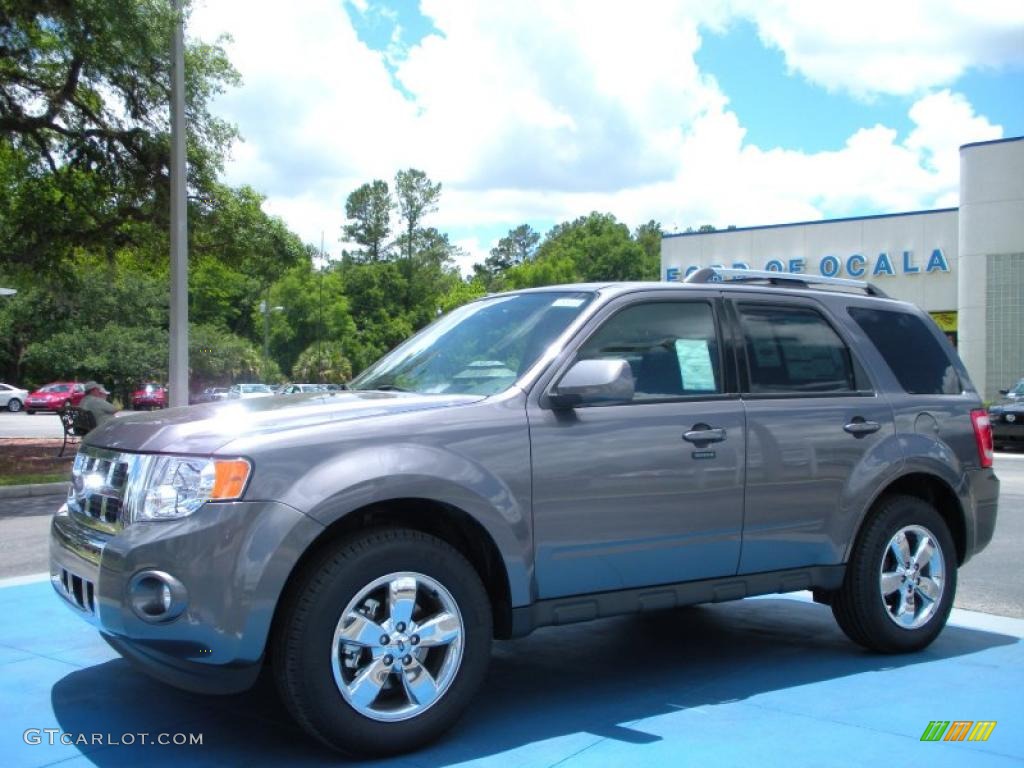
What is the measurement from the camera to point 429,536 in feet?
12.9

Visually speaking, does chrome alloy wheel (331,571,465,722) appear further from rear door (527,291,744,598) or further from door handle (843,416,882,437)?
door handle (843,416,882,437)

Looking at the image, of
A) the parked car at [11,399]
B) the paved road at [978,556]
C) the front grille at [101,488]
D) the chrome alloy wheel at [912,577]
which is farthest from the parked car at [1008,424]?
the parked car at [11,399]

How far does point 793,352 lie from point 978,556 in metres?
4.40

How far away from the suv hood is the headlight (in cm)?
5

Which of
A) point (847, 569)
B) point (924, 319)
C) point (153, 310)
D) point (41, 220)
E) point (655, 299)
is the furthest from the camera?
point (153, 310)

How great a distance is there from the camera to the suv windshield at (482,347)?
177 inches

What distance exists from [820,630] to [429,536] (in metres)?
3.07

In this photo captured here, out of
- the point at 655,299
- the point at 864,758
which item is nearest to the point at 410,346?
the point at 655,299

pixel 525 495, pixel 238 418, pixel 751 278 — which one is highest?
pixel 751 278

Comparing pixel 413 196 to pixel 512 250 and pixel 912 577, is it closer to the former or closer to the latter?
pixel 512 250

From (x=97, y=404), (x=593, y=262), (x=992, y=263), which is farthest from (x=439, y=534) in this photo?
(x=593, y=262)

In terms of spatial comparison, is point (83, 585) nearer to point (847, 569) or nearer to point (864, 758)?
point (864, 758)

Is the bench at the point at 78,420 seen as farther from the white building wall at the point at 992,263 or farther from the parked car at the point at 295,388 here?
the white building wall at the point at 992,263

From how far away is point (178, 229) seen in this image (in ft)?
52.4
